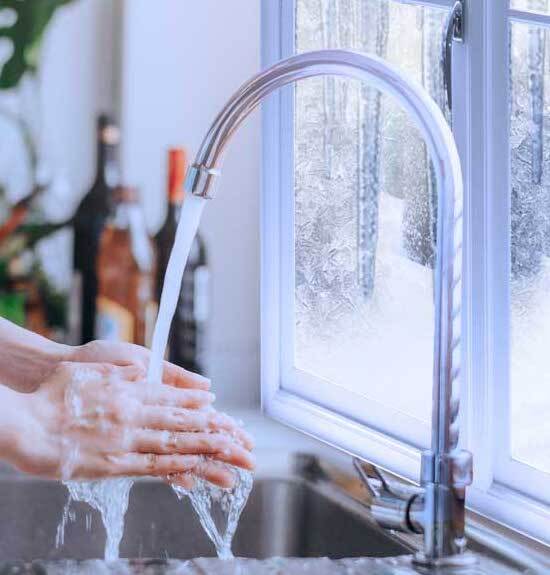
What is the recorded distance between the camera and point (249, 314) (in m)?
1.32

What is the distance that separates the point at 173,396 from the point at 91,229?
0.33 m

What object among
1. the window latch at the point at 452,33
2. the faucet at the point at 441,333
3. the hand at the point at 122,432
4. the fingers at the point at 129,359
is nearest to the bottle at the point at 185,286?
the fingers at the point at 129,359

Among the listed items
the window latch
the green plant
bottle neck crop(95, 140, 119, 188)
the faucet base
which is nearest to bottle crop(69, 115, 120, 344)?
bottle neck crop(95, 140, 119, 188)

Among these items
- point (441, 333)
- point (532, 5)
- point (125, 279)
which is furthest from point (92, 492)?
point (532, 5)

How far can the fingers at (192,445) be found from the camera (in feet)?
3.32

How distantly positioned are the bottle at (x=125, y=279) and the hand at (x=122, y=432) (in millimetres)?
186

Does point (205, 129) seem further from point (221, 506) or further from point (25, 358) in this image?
point (221, 506)

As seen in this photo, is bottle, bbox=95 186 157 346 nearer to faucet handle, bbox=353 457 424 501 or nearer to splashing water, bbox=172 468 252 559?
splashing water, bbox=172 468 252 559

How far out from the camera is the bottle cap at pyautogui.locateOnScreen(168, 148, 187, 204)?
131cm

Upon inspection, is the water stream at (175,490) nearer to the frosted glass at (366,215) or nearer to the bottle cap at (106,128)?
the frosted glass at (366,215)

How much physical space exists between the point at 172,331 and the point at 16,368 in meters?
0.23

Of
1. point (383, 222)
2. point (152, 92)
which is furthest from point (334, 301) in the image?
point (152, 92)

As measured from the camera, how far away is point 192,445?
1.01m

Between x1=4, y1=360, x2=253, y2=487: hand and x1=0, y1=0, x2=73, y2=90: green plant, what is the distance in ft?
1.48
